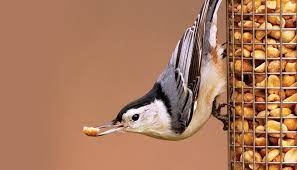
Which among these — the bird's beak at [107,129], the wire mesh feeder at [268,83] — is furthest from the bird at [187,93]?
the wire mesh feeder at [268,83]

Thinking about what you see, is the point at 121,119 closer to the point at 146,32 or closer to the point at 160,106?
the point at 160,106

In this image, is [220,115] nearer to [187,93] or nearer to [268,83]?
[187,93]

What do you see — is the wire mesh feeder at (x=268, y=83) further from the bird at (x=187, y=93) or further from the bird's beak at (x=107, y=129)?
the bird's beak at (x=107, y=129)

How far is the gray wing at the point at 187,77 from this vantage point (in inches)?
180

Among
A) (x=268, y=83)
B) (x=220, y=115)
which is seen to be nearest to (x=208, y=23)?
(x=220, y=115)

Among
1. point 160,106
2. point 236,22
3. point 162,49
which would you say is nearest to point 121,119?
point 160,106

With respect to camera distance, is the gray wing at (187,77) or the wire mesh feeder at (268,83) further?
the gray wing at (187,77)

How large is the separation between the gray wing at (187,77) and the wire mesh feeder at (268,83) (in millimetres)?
287

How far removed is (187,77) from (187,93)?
0.06m

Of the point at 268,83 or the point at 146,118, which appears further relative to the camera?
the point at 146,118

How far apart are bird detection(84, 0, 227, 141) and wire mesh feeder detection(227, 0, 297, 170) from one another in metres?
0.28

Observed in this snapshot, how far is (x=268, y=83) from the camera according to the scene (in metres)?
4.25

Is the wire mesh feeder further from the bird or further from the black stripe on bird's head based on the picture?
the black stripe on bird's head

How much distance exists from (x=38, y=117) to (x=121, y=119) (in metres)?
1.63
